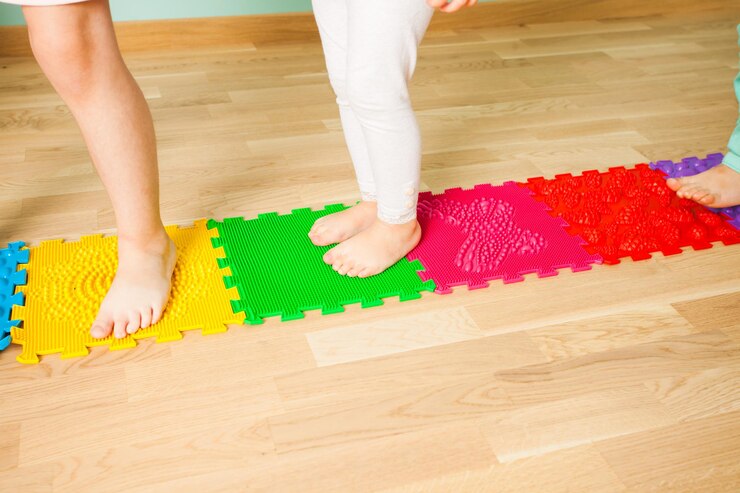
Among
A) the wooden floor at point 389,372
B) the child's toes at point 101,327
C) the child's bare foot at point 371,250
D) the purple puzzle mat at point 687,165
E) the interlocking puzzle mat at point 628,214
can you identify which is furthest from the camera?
the purple puzzle mat at point 687,165

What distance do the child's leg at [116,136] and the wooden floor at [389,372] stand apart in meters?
0.07

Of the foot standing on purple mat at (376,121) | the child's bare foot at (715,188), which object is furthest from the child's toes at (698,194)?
the foot standing on purple mat at (376,121)

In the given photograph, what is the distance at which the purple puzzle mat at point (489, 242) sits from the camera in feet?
3.98

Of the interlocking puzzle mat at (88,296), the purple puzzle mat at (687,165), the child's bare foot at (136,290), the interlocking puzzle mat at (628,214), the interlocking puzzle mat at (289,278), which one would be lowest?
the purple puzzle mat at (687,165)

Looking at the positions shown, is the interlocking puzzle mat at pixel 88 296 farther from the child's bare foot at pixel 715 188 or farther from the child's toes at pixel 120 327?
the child's bare foot at pixel 715 188

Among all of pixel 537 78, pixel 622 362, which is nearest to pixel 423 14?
pixel 622 362

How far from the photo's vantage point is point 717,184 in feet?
4.47

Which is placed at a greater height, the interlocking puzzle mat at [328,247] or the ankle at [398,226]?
the ankle at [398,226]

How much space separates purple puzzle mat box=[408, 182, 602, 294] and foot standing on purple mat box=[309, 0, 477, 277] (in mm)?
65

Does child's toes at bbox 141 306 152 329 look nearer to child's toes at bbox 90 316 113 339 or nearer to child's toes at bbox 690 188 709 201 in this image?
child's toes at bbox 90 316 113 339

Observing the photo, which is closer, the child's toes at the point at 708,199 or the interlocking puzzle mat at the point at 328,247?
the interlocking puzzle mat at the point at 328,247

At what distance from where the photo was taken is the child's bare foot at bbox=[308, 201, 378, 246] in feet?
4.09

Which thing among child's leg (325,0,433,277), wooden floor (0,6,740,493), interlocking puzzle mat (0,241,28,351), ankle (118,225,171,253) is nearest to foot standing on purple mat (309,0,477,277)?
child's leg (325,0,433,277)

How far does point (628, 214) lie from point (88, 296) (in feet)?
3.12
